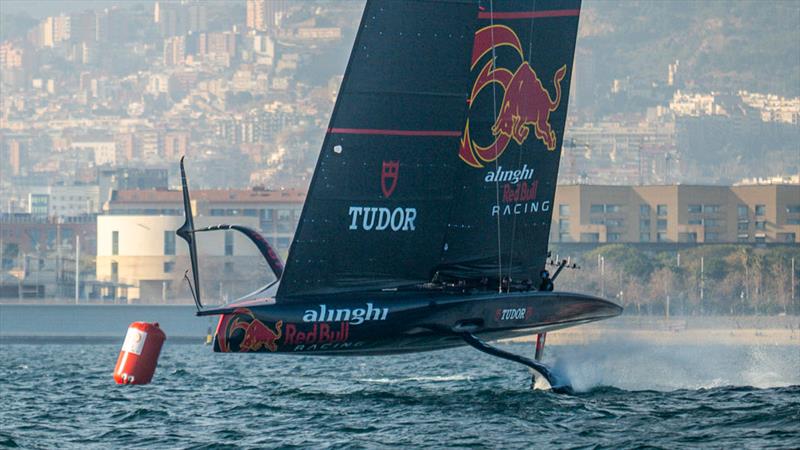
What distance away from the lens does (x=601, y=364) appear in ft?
61.7

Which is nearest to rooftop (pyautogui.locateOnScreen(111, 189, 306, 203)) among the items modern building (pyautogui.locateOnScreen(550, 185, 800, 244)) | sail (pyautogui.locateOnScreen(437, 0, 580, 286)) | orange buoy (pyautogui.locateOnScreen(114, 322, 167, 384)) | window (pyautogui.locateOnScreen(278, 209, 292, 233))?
window (pyautogui.locateOnScreen(278, 209, 292, 233))

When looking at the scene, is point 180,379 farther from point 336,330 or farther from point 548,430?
point 548,430

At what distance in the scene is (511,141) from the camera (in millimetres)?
18297

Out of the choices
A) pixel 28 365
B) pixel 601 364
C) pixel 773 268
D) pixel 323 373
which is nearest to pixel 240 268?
pixel 773 268

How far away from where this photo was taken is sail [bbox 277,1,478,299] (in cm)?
1633

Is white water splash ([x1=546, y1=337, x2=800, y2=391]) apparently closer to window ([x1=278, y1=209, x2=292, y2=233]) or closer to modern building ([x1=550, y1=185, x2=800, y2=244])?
modern building ([x1=550, y1=185, x2=800, y2=244])

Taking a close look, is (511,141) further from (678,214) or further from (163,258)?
(678,214)

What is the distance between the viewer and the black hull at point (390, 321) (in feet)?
53.3

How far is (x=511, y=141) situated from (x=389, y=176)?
7.25ft

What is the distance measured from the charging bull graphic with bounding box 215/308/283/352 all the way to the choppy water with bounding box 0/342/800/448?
2.15 ft

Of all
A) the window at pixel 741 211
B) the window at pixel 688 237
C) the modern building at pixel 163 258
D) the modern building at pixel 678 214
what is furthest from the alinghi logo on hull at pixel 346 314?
the window at pixel 741 211

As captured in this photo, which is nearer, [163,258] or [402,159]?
[402,159]

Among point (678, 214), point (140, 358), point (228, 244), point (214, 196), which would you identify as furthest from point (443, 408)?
point (214, 196)

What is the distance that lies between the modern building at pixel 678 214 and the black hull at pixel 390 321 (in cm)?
7408
